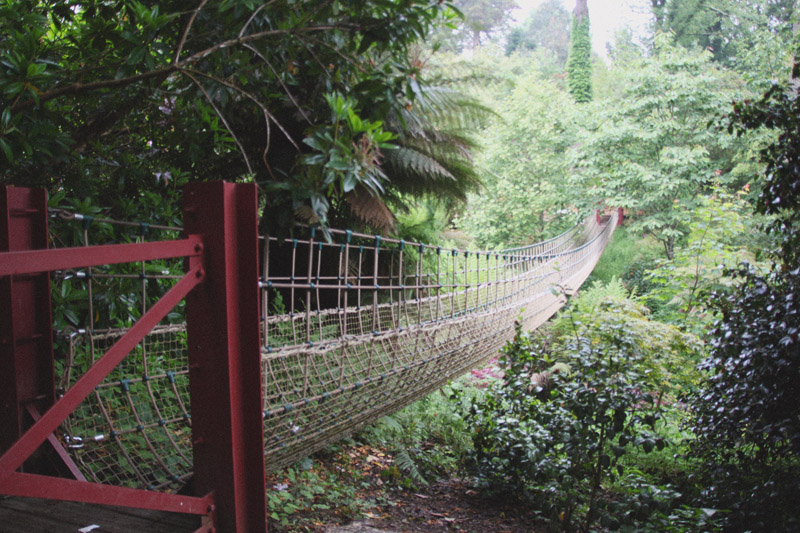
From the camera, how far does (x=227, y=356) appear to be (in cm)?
102

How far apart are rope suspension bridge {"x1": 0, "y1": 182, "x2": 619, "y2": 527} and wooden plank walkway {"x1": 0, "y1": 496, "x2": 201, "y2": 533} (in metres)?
0.08

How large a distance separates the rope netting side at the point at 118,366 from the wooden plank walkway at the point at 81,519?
0.52ft

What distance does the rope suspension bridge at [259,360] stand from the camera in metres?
1.41

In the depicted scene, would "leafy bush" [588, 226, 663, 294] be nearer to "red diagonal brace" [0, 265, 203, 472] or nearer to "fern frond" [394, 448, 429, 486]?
"fern frond" [394, 448, 429, 486]

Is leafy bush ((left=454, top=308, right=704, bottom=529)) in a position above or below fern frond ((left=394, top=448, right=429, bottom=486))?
above

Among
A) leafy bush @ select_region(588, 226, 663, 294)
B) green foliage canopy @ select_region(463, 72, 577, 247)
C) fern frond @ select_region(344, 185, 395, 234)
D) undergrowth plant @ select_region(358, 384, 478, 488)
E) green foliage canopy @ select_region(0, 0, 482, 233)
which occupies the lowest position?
undergrowth plant @ select_region(358, 384, 478, 488)

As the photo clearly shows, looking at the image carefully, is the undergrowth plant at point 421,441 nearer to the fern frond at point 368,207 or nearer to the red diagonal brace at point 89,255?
the fern frond at point 368,207

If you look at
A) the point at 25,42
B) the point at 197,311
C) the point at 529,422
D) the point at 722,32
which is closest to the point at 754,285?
the point at 529,422

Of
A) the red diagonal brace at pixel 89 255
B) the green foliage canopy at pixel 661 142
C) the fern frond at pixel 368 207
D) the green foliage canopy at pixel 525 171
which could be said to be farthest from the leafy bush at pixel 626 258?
the red diagonal brace at pixel 89 255

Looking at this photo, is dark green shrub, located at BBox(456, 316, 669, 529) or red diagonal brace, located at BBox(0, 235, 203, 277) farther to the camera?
dark green shrub, located at BBox(456, 316, 669, 529)

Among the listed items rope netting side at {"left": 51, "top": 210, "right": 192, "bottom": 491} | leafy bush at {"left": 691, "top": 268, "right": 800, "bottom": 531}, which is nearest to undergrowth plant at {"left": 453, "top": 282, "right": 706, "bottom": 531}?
leafy bush at {"left": 691, "top": 268, "right": 800, "bottom": 531}

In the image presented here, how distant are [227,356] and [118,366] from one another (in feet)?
4.40

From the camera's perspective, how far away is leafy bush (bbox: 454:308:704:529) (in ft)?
7.57

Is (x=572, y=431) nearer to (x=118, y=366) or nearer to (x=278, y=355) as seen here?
(x=278, y=355)
